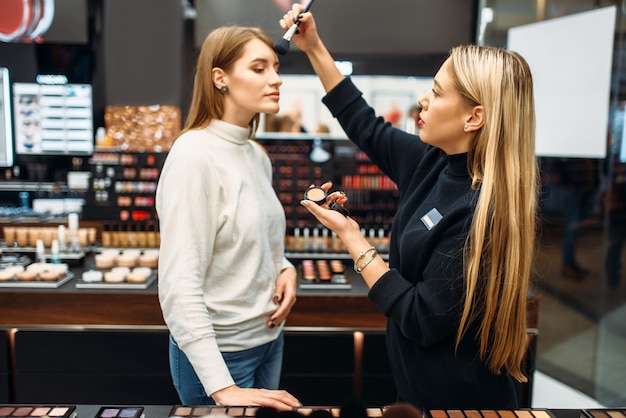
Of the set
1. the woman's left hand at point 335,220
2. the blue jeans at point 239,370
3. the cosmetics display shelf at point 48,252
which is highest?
the woman's left hand at point 335,220

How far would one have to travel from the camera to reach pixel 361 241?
1271 mm

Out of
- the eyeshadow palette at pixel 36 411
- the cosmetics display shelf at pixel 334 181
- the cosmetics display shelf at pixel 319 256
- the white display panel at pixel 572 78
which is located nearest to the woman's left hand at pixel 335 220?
the eyeshadow palette at pixel 36 411

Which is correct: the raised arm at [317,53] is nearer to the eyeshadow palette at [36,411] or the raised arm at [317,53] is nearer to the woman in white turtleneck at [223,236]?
the woman in white turtleneck at [223,236]

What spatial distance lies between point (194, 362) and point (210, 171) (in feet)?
1.52

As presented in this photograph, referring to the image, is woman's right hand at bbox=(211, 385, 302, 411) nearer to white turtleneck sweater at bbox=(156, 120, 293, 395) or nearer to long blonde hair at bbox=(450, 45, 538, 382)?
white turtleneck sweater at bbox=(156, 120, 293, 395)

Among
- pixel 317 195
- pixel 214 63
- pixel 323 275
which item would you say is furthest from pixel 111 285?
pixel 317 195

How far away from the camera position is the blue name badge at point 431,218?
1200 mm

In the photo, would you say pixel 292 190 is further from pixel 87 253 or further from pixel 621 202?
pixel 621 202

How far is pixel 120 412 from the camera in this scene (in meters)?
1.02

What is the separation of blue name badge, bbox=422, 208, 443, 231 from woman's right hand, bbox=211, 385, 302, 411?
484 millimetres

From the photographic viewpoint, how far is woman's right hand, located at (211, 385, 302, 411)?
102 cm

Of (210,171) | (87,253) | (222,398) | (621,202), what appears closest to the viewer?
(222,398)

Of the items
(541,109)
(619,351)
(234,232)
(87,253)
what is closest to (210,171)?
(234,232)

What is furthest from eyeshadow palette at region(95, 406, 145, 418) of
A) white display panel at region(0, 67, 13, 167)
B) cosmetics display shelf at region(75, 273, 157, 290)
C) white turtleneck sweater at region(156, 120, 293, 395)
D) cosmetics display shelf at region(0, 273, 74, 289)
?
white display panel at region(0, 67, 13, 167)
